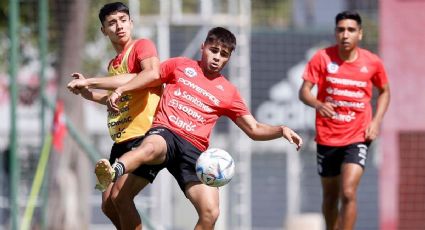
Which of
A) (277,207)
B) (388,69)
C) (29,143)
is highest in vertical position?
(388,69)

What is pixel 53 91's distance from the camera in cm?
2195

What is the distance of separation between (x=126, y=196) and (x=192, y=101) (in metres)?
0.92

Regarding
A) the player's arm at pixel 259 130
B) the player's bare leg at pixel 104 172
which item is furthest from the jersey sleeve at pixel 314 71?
the player's bare leg at pixel 104 172

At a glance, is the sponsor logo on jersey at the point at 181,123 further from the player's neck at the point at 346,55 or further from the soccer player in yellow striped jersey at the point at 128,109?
the player's neck at the point at 346,55

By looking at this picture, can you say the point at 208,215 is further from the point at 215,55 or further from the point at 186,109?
the point at 215,55

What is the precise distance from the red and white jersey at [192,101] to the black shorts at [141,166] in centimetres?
26

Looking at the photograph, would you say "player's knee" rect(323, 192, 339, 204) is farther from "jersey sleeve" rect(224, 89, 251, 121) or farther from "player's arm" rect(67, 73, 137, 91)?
"player's arm" rect(67, 73, 137, 91)

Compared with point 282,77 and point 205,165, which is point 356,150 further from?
point 282,77

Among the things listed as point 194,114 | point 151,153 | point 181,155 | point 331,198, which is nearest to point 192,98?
point 194,114

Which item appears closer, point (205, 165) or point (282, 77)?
point (205, 165)

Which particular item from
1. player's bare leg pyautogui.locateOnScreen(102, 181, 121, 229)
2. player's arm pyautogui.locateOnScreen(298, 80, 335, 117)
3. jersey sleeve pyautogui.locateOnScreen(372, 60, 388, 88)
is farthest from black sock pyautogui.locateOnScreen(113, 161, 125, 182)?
jersey sleeve pyautogui.locateOnScreen(372, 60, 388, 88)

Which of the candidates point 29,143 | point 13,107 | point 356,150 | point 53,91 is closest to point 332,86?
point 356,150

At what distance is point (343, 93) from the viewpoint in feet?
40.6

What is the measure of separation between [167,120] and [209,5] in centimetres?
789
